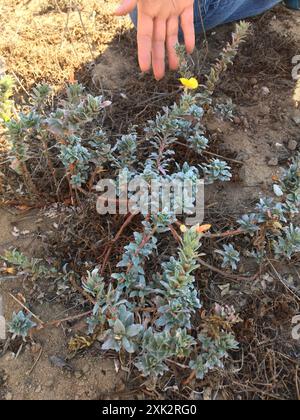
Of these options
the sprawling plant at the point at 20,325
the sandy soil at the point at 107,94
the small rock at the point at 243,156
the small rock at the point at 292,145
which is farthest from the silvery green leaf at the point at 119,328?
the small rock at the point at 292,145

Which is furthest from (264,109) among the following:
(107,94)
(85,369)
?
(85,369)

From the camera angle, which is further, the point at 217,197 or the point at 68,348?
the point at 217,197

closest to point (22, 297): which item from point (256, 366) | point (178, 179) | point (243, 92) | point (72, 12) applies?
point (178, 179)

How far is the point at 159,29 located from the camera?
239cm

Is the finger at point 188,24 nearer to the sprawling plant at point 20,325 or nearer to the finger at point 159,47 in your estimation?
the finger at point 159,47

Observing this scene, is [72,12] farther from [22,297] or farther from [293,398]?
[293,398]

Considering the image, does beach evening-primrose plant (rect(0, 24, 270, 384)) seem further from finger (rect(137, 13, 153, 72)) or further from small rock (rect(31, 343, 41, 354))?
finger (rect(137, 13, 153, 72))

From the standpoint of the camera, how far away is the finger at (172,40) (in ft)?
7.86

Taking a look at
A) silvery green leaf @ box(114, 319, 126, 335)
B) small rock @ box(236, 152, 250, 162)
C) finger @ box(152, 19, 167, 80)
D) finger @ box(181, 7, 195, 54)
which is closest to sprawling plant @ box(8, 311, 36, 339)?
silvery green leaf @ box(114, 319, 126, 335)

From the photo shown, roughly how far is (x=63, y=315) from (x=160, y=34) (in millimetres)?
1556

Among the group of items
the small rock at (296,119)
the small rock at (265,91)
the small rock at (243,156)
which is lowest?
the small rock at (243,156)

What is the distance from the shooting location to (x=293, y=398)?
1.66 m

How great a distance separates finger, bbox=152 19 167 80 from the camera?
238cm

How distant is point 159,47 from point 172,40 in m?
0.08
